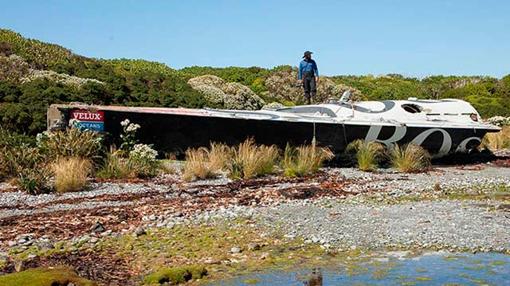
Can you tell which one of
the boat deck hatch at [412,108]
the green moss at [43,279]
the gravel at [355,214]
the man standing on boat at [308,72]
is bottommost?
the gravel at [355,214]

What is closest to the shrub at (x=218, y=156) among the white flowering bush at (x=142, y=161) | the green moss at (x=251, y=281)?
the white flowering bush at (x=142, y=161)

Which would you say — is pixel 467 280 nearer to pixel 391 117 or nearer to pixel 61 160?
pixel 61 160

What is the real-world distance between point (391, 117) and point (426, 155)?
1393 mm

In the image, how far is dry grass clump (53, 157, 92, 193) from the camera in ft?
44.7

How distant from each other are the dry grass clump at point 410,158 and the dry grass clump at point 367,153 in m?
0.40

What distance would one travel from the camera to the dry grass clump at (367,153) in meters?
17.3

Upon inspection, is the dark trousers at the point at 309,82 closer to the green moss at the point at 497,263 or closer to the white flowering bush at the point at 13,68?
the white flowering bush at the point at 13,68

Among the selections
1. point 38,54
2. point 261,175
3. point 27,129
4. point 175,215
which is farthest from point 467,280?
point 38,54

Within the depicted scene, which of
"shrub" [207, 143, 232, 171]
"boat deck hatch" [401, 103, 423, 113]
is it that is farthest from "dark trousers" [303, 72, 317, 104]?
"shrub" [207, 143, 232, 171]

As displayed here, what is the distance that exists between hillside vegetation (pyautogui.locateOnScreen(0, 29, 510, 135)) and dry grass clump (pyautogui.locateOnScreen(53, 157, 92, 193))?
14.2 feet

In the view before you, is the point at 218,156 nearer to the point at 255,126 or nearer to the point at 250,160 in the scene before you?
the point at 250,160

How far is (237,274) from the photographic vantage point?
7.53 meters

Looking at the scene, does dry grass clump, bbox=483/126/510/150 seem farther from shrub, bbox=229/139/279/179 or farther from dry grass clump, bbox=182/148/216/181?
dry grass clump, bbox=182/148/216/181

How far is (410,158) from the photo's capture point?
1741cm
